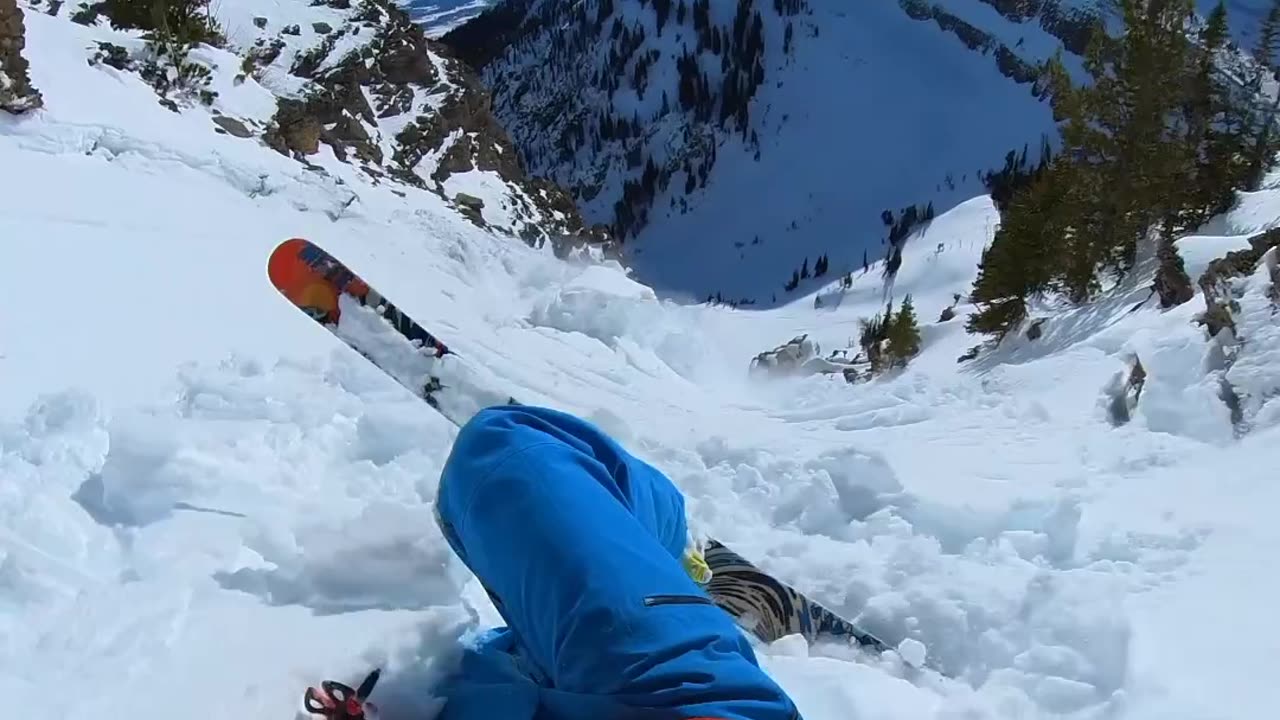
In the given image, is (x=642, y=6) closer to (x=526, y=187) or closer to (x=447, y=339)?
(x=526, y=187)

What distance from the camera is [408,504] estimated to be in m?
3.02

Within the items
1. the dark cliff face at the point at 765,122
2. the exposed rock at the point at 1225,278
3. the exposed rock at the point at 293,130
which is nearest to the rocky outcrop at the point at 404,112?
the exposed rock at the point at 293,130

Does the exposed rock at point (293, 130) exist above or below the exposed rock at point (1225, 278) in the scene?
below

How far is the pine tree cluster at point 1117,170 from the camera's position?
574 inches

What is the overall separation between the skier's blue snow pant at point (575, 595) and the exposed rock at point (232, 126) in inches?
496

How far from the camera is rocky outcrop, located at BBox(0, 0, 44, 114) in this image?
7.80 metres

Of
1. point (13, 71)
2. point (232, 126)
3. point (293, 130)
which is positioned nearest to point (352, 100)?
point (293, 130)

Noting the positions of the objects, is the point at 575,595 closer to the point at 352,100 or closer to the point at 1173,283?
the point at 1173,283

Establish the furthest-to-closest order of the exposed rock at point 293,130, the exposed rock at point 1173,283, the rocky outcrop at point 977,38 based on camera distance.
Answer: the rocky outcrop at point 977,38, the exposed rock at point 293,130, the exposed rock at point 1173,283

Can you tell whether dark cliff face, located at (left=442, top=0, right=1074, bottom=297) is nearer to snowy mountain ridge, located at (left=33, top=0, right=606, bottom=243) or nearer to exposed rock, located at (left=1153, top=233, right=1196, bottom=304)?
snowy mountain ridge, located at (left=33, top=0, right=606, bottom=243)

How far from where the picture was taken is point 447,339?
787 cm

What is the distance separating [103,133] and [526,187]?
25.5m

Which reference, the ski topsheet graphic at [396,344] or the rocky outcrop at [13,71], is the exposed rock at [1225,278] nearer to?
the ski topsheet graphic at [396,344]

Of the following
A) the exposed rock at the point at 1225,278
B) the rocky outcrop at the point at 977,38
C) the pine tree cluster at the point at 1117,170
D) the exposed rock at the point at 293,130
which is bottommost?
the exposed rock at the point at 293,130
